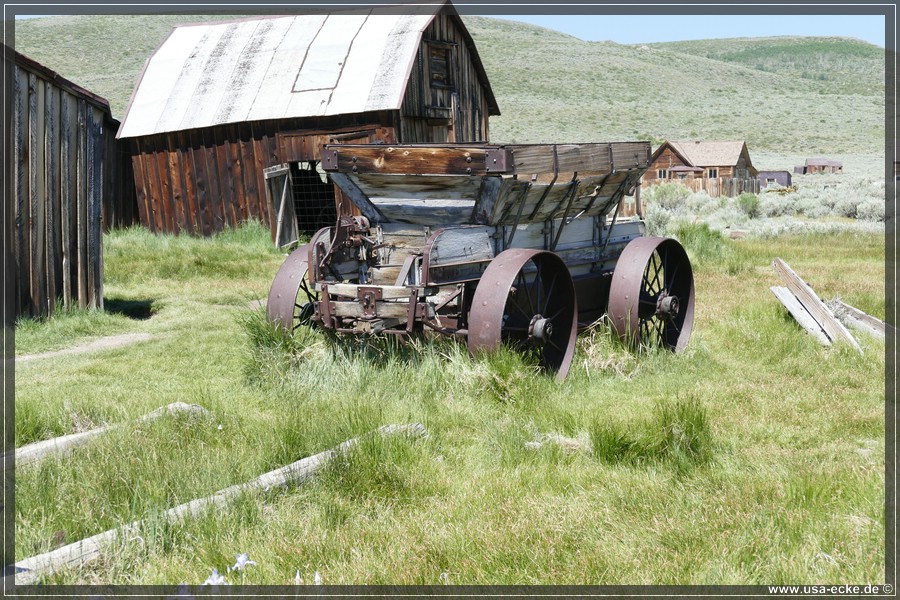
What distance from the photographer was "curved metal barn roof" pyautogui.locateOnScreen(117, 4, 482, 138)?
1700cm

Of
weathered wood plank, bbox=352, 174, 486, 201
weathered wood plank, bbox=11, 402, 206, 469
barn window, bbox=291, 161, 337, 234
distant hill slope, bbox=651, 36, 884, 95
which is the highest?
distant hill slope, bbox=651, 36, 884, 95

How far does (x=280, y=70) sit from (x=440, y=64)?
331 cm

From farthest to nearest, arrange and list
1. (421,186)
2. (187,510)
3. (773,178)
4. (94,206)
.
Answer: (773,178) → (94,206) → (421,186) → (187,510)

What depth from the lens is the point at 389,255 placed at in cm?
738

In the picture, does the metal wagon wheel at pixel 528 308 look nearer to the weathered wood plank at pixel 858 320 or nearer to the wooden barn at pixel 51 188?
the weathered wood plank at pixel 858 320

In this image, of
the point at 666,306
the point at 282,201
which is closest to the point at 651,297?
the point at 666,306

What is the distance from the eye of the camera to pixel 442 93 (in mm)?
18609

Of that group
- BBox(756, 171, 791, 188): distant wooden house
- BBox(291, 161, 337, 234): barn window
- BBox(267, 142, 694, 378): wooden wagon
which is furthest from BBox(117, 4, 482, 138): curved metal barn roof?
BBox(756, 171, 791, 188): distant wooden house

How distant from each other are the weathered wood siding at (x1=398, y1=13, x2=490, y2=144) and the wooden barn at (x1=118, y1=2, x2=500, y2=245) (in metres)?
0.03

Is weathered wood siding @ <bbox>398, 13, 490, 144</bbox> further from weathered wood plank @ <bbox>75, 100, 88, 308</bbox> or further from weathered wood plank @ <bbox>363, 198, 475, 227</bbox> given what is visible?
weathered wood plank @ <bbox>363, 198, 475, 227</bbox>

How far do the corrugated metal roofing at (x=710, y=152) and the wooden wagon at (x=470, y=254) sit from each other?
149ft

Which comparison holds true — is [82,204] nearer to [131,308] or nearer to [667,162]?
[131,308]

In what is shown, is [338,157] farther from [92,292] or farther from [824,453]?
[92,292]

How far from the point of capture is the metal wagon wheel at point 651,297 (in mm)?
7379
